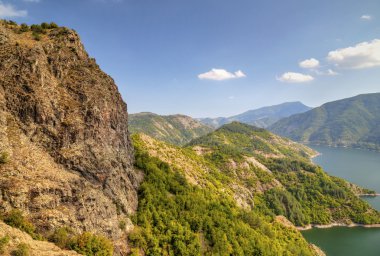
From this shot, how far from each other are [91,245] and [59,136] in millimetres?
19420

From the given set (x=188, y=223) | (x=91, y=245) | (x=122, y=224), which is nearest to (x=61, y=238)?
(x=91, y=245)

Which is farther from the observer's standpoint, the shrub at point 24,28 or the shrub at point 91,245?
the shrub at point 24,28

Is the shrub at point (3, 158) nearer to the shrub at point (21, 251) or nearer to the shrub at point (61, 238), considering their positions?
the shrub at point (61, 238)

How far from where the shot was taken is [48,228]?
34.2m

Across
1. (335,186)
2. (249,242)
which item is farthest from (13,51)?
(335,186)

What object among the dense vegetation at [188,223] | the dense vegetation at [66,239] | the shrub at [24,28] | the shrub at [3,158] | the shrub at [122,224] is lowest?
the dense vegetation at [188,223]

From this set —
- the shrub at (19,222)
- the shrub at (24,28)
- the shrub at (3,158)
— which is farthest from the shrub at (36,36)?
the shrub at (19,222)

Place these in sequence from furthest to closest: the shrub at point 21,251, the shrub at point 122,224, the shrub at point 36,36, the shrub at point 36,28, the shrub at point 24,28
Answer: the shrub at point 36,28 < the shrub at point 122,224 < the shrub at point 24,28 < the shrub at point 36,36 < the shrub at point 21,251

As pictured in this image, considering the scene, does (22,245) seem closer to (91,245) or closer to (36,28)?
(91,245)

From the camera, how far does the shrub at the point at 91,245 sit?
118ft

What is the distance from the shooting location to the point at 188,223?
69.8m

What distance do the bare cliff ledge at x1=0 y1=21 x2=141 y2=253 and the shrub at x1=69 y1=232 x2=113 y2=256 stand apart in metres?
1.81

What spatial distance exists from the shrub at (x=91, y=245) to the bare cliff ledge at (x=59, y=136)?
5.95 feet

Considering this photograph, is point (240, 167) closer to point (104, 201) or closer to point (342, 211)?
point (342, 211)
